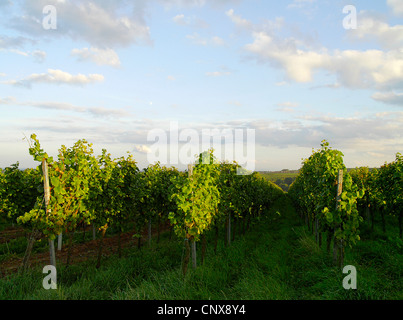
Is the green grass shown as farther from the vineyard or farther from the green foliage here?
the green foliage

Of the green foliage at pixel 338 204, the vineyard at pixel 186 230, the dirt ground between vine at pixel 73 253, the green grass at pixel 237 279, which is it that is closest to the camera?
the green grass at pixel 237 279

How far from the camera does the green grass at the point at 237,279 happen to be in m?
5.10

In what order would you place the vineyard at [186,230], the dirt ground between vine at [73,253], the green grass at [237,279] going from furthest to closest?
the dirt ground between vine at [73,253], the vineyard at [186,230], the green grass at [237,279]

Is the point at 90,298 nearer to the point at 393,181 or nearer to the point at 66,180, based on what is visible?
the point at 66,180

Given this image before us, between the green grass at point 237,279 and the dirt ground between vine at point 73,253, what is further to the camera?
the dirt ground between vine at point 73,253

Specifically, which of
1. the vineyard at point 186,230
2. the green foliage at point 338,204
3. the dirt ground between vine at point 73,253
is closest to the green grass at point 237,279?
the vineyard at point 186,230

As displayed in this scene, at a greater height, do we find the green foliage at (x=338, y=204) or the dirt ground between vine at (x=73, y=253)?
the green foliage at (x=338, y=204)

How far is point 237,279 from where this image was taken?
6469mm

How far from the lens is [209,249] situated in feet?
33.2

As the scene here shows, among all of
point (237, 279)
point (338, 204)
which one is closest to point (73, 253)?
point (237, 279)

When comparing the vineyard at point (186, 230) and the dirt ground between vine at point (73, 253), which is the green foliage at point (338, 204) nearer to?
the vineyard at point (186, 230)

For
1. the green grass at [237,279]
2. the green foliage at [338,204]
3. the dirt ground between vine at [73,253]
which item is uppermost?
the green foliage at [338,204]
